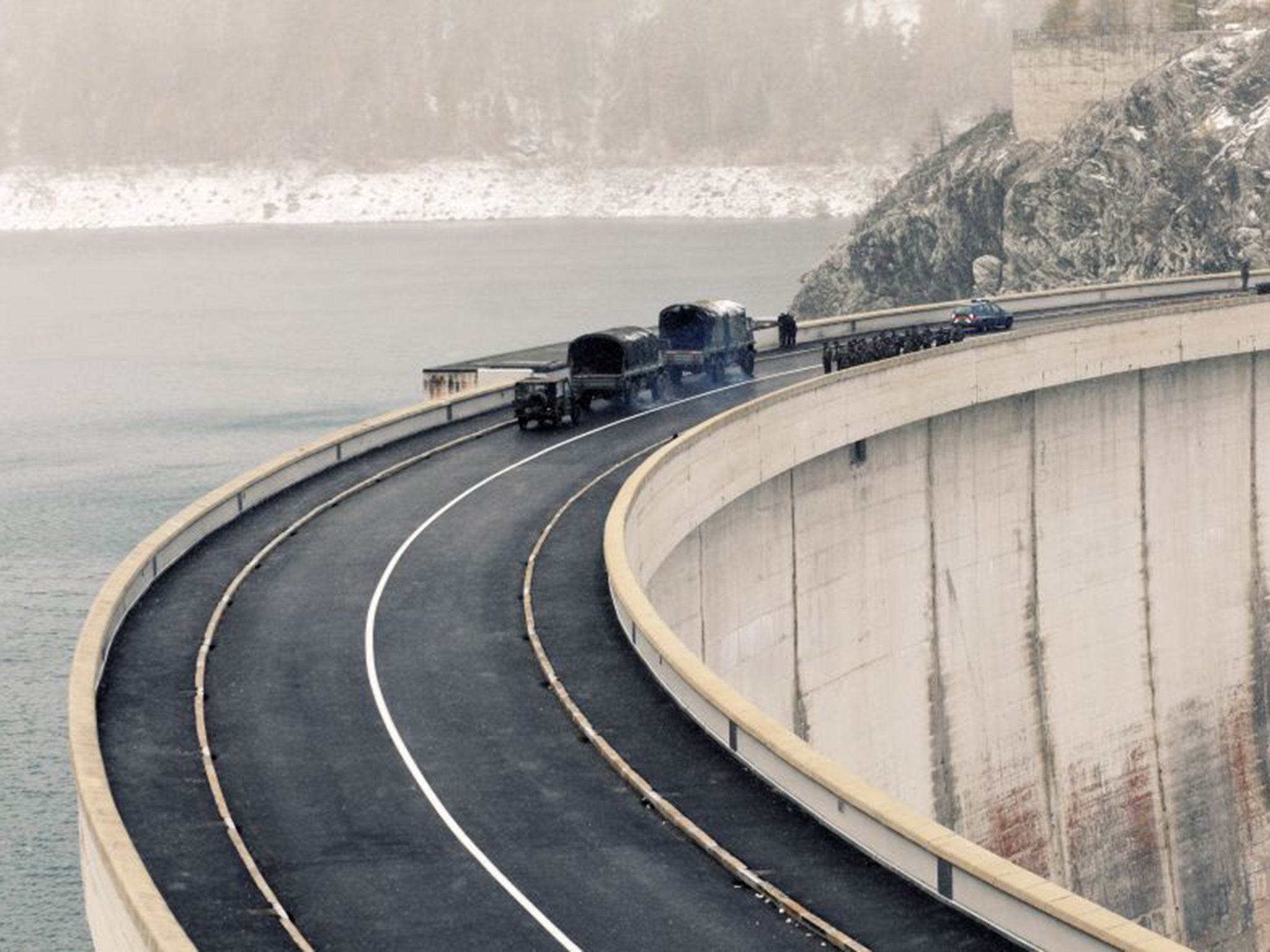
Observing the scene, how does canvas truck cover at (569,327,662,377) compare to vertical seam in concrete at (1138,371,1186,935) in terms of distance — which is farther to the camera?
vertical seam in concrete at (1138,371,1186,935)

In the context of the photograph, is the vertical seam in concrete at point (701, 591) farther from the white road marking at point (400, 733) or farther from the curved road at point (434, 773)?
the white road marking at point (400, 733)

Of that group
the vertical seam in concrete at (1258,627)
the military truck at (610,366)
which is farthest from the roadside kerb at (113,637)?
the vertical seam in concrete at (1258,627)

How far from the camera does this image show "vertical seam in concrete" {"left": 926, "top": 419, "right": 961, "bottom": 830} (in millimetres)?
59375

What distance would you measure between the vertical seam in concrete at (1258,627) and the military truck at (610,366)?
2055 centimetres

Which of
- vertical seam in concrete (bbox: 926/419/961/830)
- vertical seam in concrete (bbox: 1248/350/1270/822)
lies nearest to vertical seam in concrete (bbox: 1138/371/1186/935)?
vertical seam in concrete (bbox: 1248/350/1270/822)

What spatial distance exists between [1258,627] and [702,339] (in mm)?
21021

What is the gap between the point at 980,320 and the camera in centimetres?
8356

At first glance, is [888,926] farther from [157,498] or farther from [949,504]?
[157,498]

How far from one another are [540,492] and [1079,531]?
19142 millimetres

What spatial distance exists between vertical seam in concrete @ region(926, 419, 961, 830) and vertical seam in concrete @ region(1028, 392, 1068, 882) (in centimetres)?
463

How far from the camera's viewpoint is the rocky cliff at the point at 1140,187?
159 metres

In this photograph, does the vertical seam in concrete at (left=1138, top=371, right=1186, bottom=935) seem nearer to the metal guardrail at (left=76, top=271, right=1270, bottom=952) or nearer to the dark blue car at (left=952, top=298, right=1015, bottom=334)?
the dark blue car at (left=952, top=298, right=1015, bottom=334)

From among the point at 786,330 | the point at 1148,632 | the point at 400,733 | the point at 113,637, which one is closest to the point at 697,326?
the point at 786,330

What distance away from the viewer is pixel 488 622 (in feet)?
139
